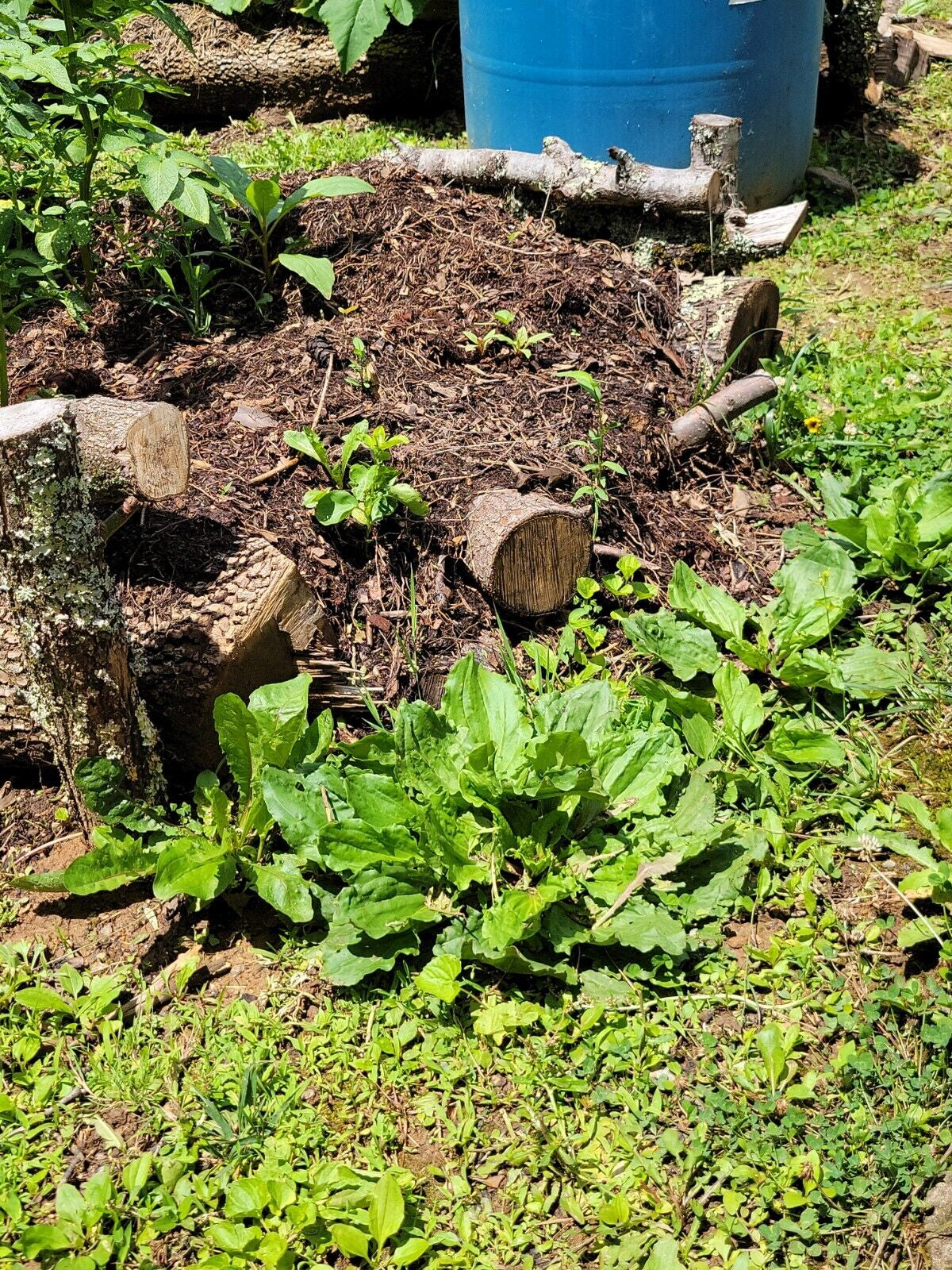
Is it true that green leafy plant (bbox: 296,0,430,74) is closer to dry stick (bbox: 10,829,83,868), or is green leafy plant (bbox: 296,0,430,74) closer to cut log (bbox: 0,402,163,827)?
cut log (bbox: 0,402,163,827)

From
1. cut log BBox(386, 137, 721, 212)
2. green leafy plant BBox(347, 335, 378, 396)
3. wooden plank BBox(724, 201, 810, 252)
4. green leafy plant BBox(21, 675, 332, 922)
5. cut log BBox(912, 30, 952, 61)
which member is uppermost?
cut log BBox(912, 30, 952, 61)

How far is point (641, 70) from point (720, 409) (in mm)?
1720

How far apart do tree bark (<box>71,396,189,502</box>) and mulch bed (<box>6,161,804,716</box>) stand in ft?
0.72

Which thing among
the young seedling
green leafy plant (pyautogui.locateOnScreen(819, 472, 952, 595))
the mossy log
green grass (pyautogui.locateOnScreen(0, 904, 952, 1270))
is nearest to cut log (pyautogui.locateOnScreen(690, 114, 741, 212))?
the young seedling

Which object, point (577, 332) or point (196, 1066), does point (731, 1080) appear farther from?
point (577, 332)

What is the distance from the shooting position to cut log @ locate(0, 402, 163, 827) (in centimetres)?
200

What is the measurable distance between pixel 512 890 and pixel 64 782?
103cm

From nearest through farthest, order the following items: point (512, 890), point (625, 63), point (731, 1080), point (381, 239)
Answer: point (731, 1080), point (512, 890), point (381, 239), point (625, 63)

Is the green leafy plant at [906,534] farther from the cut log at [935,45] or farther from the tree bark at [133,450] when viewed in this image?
the cut log at [935,45]

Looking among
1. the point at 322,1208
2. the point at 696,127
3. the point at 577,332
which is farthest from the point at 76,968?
the point at 696,127

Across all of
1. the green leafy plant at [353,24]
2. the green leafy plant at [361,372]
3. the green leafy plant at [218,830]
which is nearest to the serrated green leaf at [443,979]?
the green leafy plant at [218,830]

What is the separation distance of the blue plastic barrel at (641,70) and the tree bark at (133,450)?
2.85 meters

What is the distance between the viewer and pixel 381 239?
4102 millimetres

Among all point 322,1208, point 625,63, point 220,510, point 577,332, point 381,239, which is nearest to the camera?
point 322,1208
